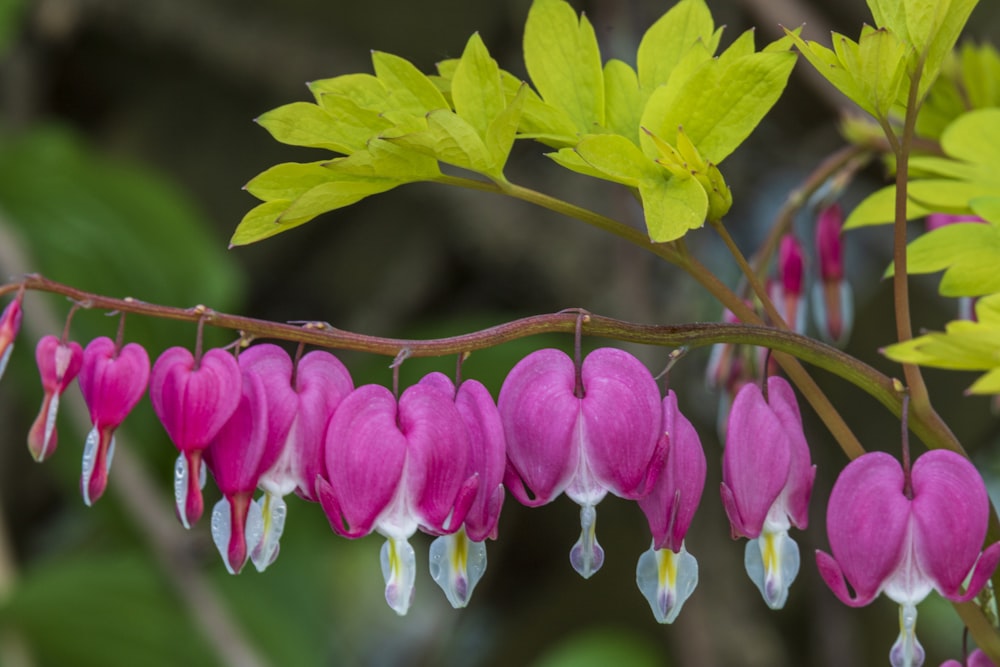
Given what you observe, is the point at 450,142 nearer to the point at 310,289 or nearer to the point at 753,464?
the point at 753,464

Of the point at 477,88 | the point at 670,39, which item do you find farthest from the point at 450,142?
the point at 670,39

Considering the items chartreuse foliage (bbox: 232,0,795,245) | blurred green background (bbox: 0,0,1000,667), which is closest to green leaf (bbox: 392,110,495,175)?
chartreuse foliage (bbox: 232,0,795,245)

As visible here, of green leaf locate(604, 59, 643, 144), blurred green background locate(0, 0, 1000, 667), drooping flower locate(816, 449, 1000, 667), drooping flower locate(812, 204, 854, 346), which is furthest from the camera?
blurred green background locate(0, 0, 1000, 667)

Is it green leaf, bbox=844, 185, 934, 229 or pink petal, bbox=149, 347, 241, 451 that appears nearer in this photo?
pink petal, bbox=149, 347, 241, 451

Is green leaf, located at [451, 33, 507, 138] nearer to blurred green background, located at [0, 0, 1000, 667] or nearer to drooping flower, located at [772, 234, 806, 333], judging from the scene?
drooping flower, located at [772, 234, 806, 333]

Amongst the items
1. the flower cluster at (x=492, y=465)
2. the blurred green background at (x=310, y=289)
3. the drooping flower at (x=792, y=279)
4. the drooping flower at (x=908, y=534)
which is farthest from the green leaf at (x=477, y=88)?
the blurred green background at (x=310, y=289)

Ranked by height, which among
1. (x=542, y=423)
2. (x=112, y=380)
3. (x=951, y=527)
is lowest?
(x=951, y=527)
